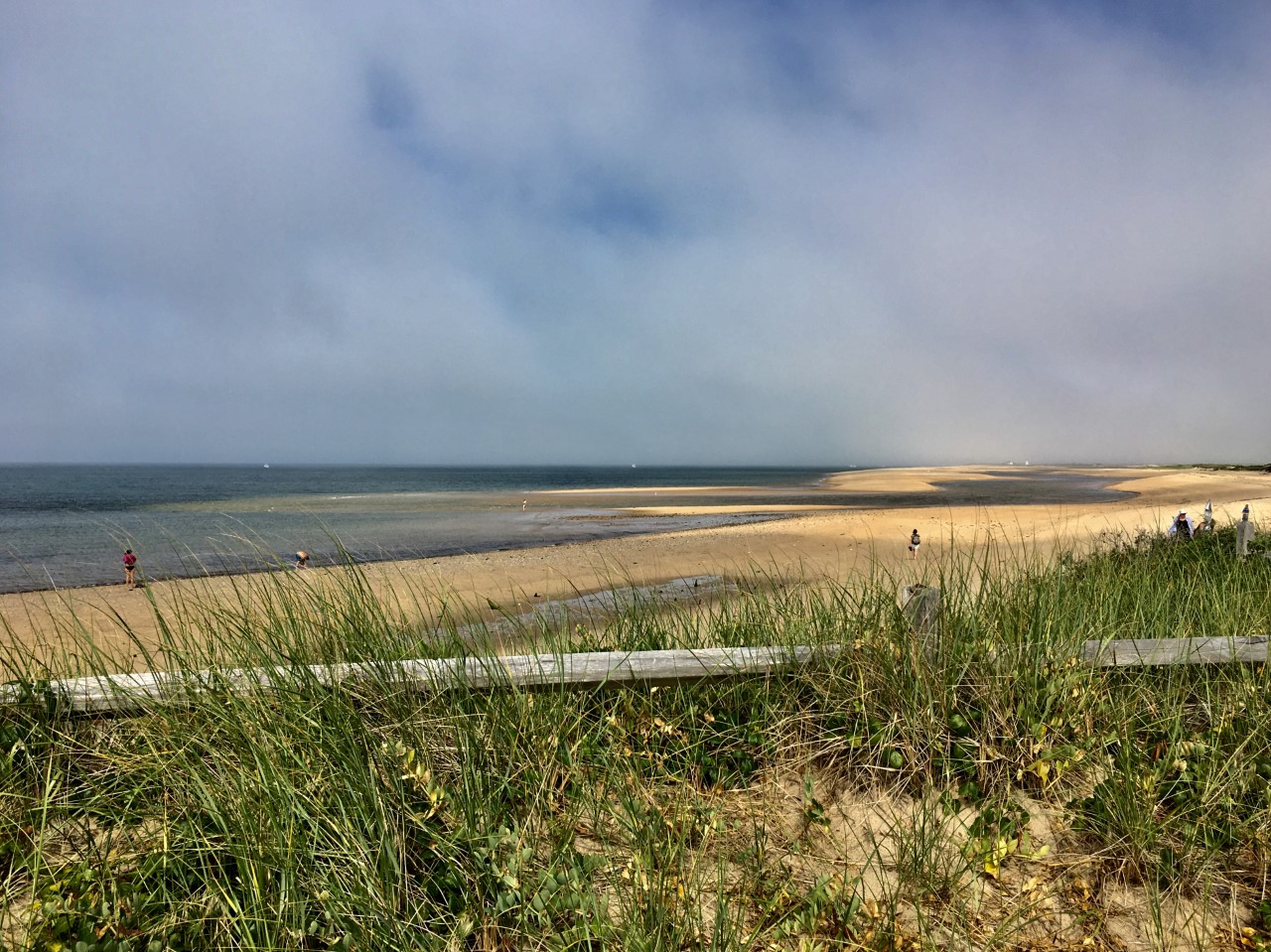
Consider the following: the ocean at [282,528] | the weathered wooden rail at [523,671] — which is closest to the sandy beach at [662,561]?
the ocean at [282,528]

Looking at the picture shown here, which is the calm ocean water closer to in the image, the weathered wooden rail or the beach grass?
the weathered wooden rail

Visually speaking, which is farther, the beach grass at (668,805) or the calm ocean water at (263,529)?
the calm ocean water at (263,529)

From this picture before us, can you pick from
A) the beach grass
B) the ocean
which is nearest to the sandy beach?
the ocean

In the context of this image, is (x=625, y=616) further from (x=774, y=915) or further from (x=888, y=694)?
(x=774, y=915)

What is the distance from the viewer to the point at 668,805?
2.80 metres

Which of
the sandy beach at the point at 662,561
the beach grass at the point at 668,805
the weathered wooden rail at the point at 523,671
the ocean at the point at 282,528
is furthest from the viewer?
the ocean at the point at 282,528

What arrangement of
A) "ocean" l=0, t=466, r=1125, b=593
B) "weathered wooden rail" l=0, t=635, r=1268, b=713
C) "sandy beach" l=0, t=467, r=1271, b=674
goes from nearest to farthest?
"weathered wooden rail" l=0, t=635, r=1268, b=713 → "sandy beach" l=0, t=467, r=1271, b=674 → "ocean" l=0, t=466, r=1125, b=593

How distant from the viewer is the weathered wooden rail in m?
2.98

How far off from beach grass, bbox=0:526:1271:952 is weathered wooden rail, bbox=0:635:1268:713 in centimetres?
5

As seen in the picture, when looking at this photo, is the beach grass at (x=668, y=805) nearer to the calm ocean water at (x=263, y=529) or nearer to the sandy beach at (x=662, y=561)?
the sandy beach at (x=662, y=561)

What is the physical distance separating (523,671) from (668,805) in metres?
0.87

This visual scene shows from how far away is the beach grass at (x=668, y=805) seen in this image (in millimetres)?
2238

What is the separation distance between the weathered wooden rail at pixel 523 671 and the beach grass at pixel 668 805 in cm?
5

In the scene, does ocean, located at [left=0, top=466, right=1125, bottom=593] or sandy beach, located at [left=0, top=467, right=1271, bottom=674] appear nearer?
sandy beach, located at [left=0, top=467, right=1271, bottom=674]
